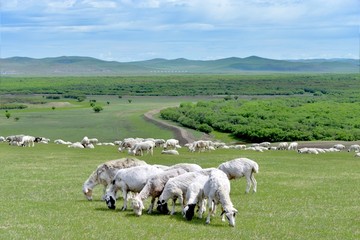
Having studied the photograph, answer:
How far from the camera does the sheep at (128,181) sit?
65.1 feet

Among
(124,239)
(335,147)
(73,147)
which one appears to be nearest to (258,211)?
(124,239)

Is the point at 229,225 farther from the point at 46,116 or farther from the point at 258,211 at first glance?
the point at 46,116

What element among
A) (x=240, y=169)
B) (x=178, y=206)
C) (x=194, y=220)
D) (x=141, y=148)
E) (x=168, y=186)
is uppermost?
(x=168, y=186)

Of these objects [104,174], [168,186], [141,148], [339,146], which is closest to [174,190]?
[168,186]

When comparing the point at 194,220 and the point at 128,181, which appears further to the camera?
the point at 128,181

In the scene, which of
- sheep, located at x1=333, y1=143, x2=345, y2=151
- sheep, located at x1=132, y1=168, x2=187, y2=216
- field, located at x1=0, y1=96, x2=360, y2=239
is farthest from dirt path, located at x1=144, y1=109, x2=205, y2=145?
sheep, located at x1=132, y1=168, x2=187, y2=216

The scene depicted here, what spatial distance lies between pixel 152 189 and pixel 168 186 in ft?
2.75

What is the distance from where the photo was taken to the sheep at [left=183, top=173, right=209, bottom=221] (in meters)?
17.5

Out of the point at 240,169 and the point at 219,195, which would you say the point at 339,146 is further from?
the point at 219,195

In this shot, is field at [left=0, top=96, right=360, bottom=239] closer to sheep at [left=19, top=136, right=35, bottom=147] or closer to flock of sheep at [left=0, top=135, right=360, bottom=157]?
flock of sheep at [left=0, top=135, right=360, bottom=157]

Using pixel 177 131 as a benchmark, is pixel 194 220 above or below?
above

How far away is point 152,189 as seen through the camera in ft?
63.2

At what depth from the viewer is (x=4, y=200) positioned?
2145 centimetres

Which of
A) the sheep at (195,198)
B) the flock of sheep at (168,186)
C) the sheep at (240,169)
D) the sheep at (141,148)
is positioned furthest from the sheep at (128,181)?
the sheep at (141,148)
